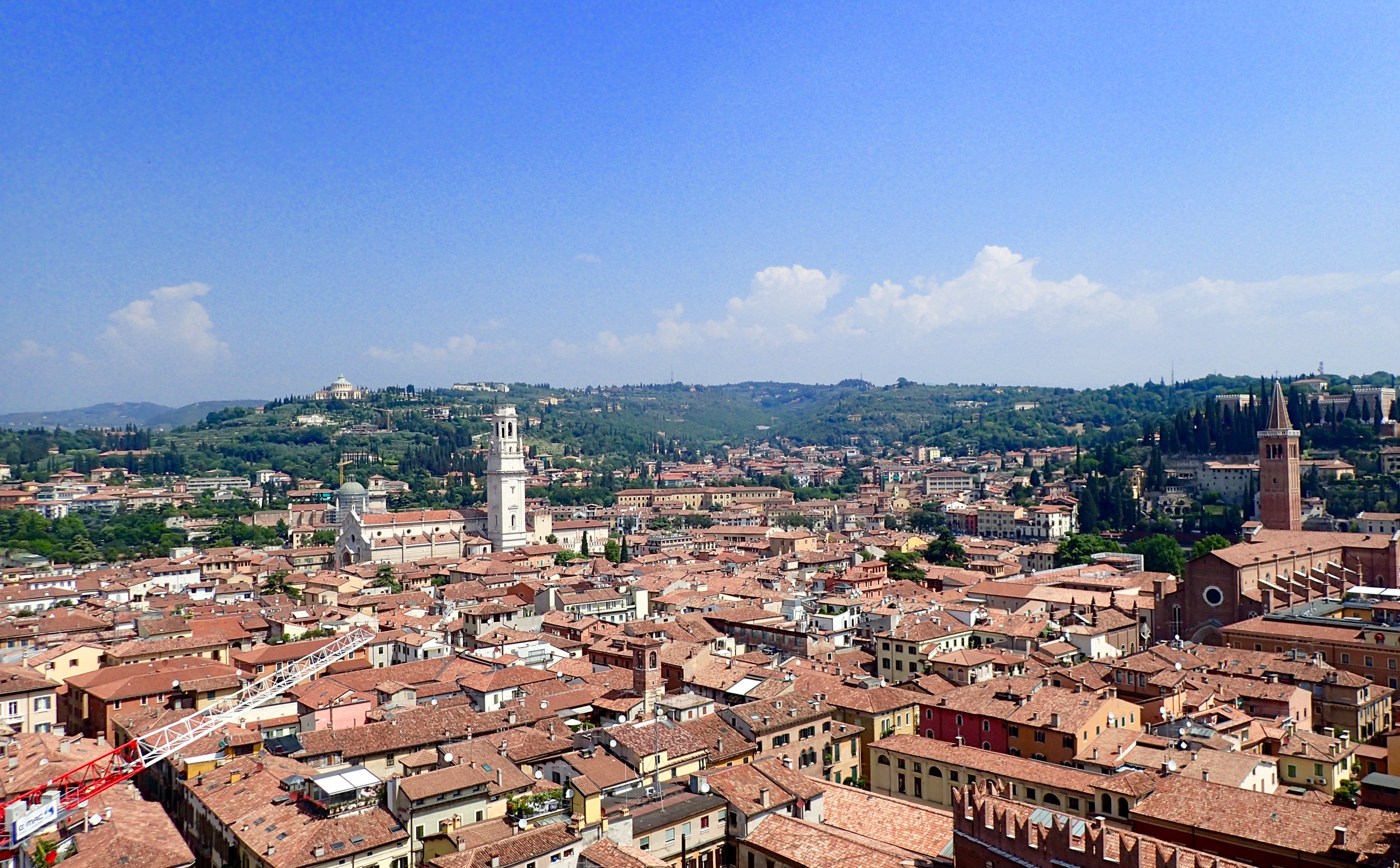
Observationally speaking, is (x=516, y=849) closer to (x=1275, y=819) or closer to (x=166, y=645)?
(x=1275, y=819)

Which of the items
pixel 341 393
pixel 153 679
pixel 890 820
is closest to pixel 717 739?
pixel 890 820

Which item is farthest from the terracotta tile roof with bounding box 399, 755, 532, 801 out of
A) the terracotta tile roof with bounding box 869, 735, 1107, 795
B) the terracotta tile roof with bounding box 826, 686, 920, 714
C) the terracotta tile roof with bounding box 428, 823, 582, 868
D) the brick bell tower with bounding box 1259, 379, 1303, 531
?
the brick bell tower with bounding box 1259, 379, 1303, 531

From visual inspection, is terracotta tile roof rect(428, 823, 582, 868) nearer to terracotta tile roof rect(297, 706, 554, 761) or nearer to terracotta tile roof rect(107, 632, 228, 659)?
terracotta tile roof rect(297, 706, 554, 761)

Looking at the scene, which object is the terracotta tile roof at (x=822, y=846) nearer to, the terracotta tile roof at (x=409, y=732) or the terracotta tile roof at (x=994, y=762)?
the terracotta tile roof at (x=994, y=762)

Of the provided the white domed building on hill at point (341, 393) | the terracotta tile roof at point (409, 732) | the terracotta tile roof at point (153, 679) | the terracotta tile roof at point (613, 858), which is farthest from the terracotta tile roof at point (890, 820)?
the white domed building on hill at point (341, 393)

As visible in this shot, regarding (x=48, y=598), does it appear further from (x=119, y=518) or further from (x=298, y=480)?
(x=298, y=480)

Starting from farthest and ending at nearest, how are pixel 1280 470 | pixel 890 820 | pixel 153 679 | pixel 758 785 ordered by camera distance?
1. pixel 1280 470
2. pixel 153 679
3. pixel 758 785
4. pixel 890 820
